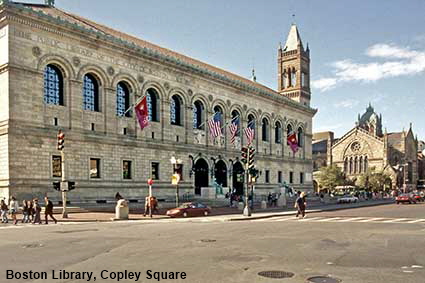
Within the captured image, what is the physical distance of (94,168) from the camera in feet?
122

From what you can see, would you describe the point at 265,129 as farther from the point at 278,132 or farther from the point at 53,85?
the point at 53,85

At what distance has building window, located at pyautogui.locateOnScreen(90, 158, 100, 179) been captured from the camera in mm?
36844

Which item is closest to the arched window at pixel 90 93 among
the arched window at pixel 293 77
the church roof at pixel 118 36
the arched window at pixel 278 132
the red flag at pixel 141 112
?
the red flag at pixel 141 112

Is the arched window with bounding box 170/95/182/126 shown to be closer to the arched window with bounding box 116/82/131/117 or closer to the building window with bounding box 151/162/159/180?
the building window with bounding box 151/162/159/180

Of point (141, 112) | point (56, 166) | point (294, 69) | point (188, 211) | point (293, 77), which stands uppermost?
point (294, 69)

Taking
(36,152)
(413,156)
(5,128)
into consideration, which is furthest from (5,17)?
(413,156)

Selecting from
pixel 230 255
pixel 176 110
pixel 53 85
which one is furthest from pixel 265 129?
pixel 230 255

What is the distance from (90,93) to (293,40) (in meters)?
53.8

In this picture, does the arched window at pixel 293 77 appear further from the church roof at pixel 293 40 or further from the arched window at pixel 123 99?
the arched window at pixel 123 99

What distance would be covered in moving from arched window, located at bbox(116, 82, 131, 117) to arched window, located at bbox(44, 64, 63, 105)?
6.30 metres

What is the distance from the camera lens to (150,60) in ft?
141

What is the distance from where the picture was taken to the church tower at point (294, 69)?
79.3 m

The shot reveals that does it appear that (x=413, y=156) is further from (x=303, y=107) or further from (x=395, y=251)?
(x=395, y=251)

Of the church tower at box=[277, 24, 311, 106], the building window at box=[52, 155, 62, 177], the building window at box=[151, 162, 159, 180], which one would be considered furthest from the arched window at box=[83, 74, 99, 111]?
the church tower at box=[277, 24, 311, 106]
